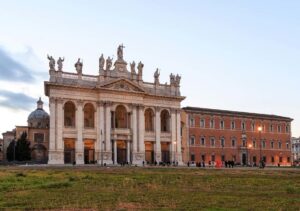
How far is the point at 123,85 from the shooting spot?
275 ft

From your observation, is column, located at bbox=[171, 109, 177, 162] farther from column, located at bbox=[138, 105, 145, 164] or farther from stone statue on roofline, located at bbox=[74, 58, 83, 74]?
stone statue on roofline, located at bbox=[74, 58, 83, 74]

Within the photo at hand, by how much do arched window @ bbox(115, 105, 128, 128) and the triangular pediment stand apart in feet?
13.1

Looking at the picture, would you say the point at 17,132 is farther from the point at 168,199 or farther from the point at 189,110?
the point at 168,199

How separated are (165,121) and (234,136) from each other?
18313 millimetres

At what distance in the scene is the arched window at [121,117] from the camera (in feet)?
281

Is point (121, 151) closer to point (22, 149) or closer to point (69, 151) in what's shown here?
point (69, 151)

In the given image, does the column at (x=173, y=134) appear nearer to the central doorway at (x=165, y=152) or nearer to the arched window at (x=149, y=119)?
the central doorway at (x=165, y=152)

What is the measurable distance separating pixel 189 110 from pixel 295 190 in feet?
242

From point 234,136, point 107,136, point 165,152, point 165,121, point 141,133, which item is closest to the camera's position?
point 107,136

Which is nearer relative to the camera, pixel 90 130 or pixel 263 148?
pixel 90 130

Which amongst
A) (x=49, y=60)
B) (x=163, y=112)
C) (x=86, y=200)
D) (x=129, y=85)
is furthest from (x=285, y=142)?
(x=86, y=200)

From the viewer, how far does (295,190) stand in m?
21.8

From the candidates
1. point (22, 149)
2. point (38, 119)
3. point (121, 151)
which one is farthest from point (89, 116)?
point (38, 119)

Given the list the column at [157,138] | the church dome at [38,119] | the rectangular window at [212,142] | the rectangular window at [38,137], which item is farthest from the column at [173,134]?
the church dome at [38,119]
